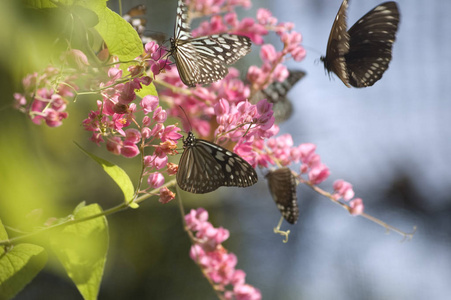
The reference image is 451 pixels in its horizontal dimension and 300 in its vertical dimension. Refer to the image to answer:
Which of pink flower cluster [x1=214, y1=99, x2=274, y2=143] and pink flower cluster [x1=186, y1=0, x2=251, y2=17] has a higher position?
pink flower cluster [x1=214, y1=99, x2=274, y2=143]

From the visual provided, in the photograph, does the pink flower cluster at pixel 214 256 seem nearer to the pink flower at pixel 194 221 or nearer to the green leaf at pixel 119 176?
the pink flower at pixel 194 221

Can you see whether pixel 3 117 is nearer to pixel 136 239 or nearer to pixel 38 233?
pixel 38 233

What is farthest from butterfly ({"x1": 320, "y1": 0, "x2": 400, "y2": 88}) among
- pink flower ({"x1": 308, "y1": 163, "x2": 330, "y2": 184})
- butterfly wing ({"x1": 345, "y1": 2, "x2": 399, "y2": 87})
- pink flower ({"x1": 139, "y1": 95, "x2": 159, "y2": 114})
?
pink flower ({"x1": 139, "y1": 95, "x2": 159, "y2": 114})

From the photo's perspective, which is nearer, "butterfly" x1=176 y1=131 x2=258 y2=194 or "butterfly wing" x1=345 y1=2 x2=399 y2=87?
"butterfly" x1=176 y1=131 x2=258 y2=194

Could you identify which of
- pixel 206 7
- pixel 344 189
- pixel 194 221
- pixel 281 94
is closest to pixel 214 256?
pixel 194 221

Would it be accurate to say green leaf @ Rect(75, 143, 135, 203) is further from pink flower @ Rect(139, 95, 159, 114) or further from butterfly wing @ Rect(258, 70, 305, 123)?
butterfly wing @ Rect(258, 70, 305, 123)

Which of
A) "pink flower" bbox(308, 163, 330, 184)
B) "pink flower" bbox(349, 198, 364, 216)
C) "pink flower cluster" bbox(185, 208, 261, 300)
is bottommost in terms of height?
"pink flower cluster" bbox(185, 208, 261, 300)
